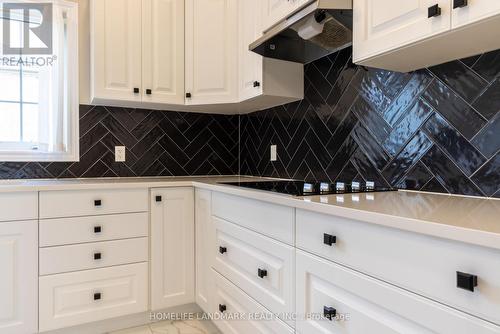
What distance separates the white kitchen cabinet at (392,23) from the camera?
1.08 m

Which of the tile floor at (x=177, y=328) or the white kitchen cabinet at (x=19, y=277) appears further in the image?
the tile floor at (x=177, y=328)

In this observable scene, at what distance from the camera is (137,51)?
230cm

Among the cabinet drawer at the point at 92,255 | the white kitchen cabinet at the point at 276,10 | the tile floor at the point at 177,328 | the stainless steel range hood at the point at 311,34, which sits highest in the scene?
the white kitchen cabinet at the point at 276,10

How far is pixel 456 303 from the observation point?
2.43ft

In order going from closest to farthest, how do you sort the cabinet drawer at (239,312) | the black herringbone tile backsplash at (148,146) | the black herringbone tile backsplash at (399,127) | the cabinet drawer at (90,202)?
1. the black herringbone tile backsplash at (399,127)
2. the cabinet drawer at (239,312)
3. the cabinet drawer at (90,202)
4. the black herringbone tile backsplash at (148,146)

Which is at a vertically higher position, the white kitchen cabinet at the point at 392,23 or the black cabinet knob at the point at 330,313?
the white kitchen cabinet at the point at 392,23

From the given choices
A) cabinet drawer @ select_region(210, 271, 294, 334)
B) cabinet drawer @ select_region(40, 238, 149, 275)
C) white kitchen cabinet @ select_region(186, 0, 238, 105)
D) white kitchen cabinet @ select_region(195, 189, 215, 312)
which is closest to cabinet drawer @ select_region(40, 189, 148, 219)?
cabinet drawer @ select_region(40, 238, 149, 275)

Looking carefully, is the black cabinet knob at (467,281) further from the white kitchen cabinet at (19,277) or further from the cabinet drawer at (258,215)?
the white kitchen cabinet at (19,277)

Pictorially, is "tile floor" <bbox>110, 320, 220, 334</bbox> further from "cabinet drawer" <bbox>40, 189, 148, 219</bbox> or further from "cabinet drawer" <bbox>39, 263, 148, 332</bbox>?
"cabinet drawer" <bbox>40, 189, 148, 219</bbox>

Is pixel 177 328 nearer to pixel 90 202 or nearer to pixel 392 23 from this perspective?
pixel 90 202

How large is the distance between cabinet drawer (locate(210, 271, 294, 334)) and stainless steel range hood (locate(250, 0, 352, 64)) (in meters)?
1.26

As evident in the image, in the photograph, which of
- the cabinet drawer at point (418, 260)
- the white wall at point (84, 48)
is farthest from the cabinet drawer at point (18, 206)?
the cabinet drawer at point (418, 260)

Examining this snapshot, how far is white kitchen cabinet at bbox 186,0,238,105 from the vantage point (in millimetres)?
2275

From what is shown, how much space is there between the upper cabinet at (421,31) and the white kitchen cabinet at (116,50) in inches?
60.0
